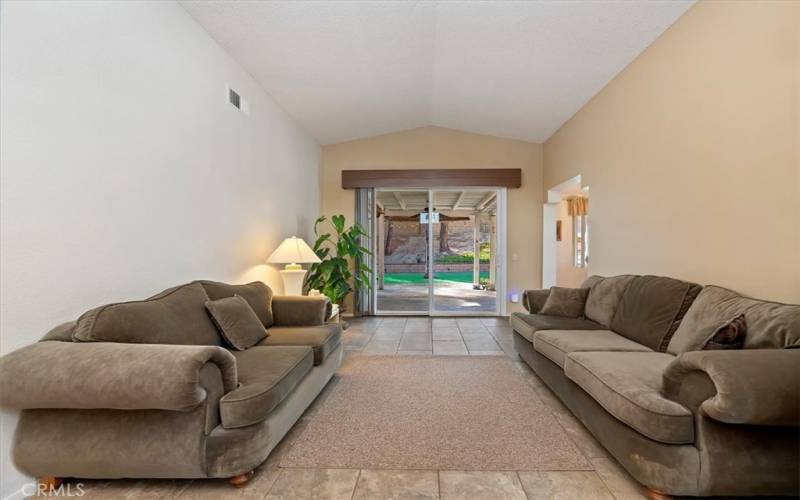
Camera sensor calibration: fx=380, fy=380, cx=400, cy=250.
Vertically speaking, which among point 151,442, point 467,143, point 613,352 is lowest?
point 151,442

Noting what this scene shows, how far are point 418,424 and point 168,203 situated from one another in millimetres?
2336

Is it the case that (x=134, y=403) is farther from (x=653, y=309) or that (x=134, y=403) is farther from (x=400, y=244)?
(x=400, y=244)

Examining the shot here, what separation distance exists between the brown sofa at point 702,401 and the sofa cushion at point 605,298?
0.71 meters

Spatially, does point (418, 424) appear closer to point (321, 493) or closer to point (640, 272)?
point (321, 493)

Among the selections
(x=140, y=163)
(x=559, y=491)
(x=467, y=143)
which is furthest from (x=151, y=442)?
(x=467, y=143)

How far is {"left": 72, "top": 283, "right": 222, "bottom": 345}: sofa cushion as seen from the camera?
73.5 inches

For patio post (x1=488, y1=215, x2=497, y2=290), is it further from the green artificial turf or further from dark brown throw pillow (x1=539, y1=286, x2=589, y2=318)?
dark brown throw pillow (x1=539, y1=286, x2=589, y2=318)

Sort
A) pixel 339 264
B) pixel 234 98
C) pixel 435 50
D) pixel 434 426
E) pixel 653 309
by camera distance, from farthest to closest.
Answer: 1. pixel 339 264
2. pixel 435 50
3. pixel 234 98
4. pixel 653 309
5. pixel 434 426

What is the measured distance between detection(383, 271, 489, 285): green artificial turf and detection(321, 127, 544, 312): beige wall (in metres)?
0.87

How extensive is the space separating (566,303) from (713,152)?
1790 millimetres

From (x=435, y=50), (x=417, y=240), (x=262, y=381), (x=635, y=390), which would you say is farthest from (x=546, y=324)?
(x=417, y=240)

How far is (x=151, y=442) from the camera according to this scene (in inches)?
68.0

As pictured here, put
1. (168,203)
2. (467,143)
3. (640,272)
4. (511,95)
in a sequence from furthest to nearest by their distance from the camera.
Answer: (467,143) < (511,95) < (640,272) < (168,203)

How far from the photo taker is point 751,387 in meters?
1.47
